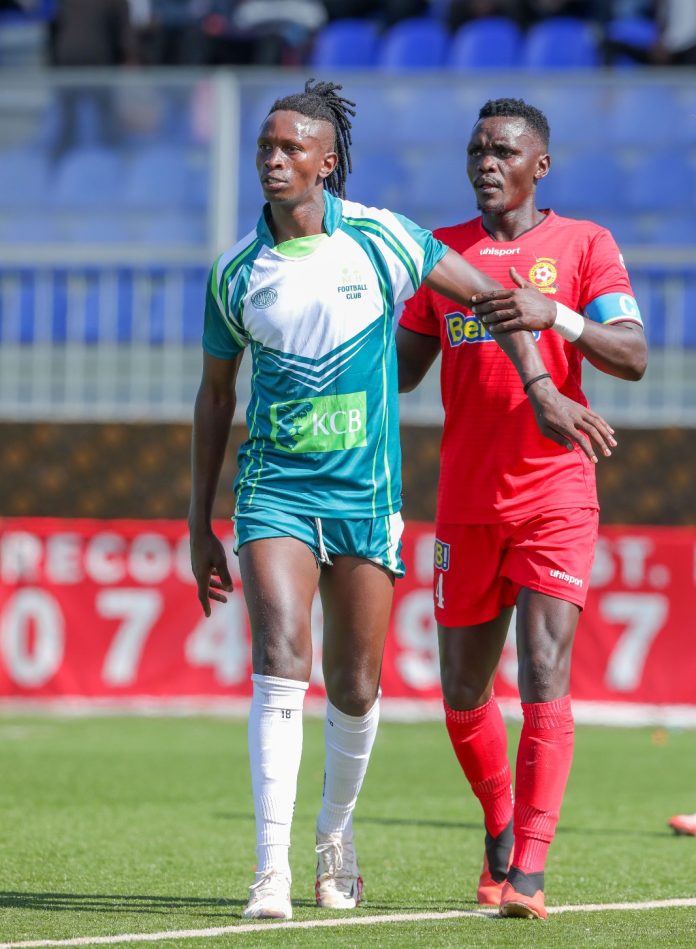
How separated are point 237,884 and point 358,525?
149 cm

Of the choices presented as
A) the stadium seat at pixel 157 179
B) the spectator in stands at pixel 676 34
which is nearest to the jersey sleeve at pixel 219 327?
the stadium seat at pixel 157 179

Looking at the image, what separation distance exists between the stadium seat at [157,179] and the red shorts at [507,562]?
10.5 m

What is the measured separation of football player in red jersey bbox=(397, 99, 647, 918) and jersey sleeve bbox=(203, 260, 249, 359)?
760 mm

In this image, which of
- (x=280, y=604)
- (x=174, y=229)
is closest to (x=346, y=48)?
(x=174, y=229)

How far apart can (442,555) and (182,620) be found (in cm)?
823

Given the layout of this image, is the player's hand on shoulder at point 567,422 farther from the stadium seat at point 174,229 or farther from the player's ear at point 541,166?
the stadium seat at point 174,229

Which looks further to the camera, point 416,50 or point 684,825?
point 416,50

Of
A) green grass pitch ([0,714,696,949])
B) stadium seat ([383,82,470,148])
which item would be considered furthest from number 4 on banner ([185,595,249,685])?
stadium seat ([383,82,470,148])

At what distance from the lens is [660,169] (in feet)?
48.8

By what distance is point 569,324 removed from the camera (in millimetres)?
5066

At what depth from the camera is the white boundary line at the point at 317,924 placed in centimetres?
442

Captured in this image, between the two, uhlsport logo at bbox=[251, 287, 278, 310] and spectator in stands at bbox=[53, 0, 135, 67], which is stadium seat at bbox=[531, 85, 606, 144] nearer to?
spectator in stands at bbox=[53, 0, 135, 67]

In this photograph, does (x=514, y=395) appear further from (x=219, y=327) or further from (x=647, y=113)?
(x=647, y=113)

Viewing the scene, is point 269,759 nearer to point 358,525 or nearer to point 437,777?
point 358,525
